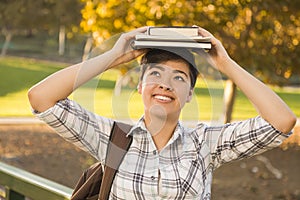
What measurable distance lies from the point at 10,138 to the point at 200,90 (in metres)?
11.4

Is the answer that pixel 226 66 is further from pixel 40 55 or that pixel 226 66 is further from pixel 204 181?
pixel 40 55

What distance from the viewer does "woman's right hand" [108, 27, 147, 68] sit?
2.51m

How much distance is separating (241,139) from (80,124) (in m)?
0.54

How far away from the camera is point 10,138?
1370 cm

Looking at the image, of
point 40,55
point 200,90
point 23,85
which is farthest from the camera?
point 40,55

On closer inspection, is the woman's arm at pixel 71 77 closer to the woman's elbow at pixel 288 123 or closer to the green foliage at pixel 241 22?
the woman's elbow at pixel 288 123

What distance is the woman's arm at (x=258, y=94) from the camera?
2461 millimetres

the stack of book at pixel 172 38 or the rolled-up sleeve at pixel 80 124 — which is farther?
the rolled-up sleeve at pixel 80 124

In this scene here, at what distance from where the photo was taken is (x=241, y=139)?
2523 millimetres

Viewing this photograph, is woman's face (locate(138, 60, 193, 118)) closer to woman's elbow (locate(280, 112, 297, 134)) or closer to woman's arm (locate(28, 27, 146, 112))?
woman's arm (locate(28, 27, 146, 112))

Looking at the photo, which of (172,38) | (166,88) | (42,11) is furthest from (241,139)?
(42,11)

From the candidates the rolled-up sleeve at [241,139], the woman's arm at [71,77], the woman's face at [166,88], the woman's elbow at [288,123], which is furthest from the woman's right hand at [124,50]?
the woman's elbow at [288,123]

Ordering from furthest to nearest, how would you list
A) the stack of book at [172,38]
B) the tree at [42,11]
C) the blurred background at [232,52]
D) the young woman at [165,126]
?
the tree at [42,11]
the blurred background at [232,52]
the young woman at [165,126]
the stack of book at [172,38]

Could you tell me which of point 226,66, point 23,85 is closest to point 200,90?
point 226,66
